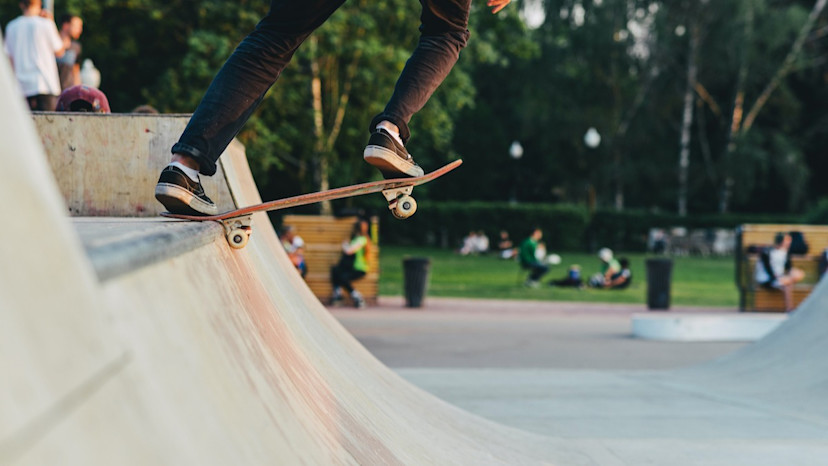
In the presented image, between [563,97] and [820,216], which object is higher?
[563,97]

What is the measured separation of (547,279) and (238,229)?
22.6 m

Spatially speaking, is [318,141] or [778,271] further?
[318,141]

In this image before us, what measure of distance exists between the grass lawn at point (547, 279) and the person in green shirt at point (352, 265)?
11.4 ft

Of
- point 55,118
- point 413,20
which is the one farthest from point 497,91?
point 55,118

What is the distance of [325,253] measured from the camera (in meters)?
17.3

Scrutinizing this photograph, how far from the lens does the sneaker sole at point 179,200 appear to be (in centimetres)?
274

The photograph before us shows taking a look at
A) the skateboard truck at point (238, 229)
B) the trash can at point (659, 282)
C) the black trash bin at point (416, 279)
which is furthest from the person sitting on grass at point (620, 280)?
the skateboard truck at point (238, 229)

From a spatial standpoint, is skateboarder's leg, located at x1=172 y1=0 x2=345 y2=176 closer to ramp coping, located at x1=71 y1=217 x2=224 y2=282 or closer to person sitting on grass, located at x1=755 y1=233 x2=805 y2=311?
ramp coping, located at x1=71 y1=217 x2=224 y2=282

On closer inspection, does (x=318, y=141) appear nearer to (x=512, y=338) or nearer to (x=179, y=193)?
(x=512, y=338)

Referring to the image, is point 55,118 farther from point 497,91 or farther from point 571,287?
point 497,91

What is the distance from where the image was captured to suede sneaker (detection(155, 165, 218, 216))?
2.74 meters

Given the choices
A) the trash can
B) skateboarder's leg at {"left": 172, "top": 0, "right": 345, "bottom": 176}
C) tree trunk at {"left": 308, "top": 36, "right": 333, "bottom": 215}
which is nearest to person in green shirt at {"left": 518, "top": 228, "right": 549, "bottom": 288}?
the trash can

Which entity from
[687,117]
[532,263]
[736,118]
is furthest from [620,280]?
[736,118]

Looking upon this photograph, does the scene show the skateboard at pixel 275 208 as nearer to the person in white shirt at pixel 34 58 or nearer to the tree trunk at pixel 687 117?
the person in white shirt at pixel 34 58
